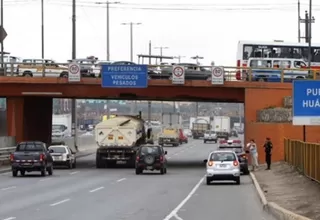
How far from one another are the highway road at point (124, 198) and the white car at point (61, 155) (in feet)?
20.6

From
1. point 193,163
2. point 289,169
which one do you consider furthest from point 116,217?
point 193,163

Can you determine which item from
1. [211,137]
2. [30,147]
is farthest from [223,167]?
[211,137]

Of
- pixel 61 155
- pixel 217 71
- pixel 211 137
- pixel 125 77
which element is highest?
pixel 217 71

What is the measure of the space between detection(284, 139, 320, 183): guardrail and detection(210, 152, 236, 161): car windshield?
3112 mm

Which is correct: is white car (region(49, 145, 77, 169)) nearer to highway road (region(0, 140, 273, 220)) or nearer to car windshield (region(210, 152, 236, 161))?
highway road (region(0, 140, 273, 220))

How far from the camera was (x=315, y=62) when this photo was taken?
67500 millimetres

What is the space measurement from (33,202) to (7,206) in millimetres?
1846

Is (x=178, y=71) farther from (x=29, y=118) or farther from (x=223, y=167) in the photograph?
(x=223, y=167)

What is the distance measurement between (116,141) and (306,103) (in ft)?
114

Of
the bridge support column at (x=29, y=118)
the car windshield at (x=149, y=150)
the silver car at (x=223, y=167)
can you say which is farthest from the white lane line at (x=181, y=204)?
the bridge support column at (x=29, y=118)

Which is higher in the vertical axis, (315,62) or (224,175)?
(315,62)

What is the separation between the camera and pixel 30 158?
43281 millimetres

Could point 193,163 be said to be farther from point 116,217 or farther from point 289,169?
point 116,217

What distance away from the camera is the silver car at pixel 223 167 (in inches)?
1479
